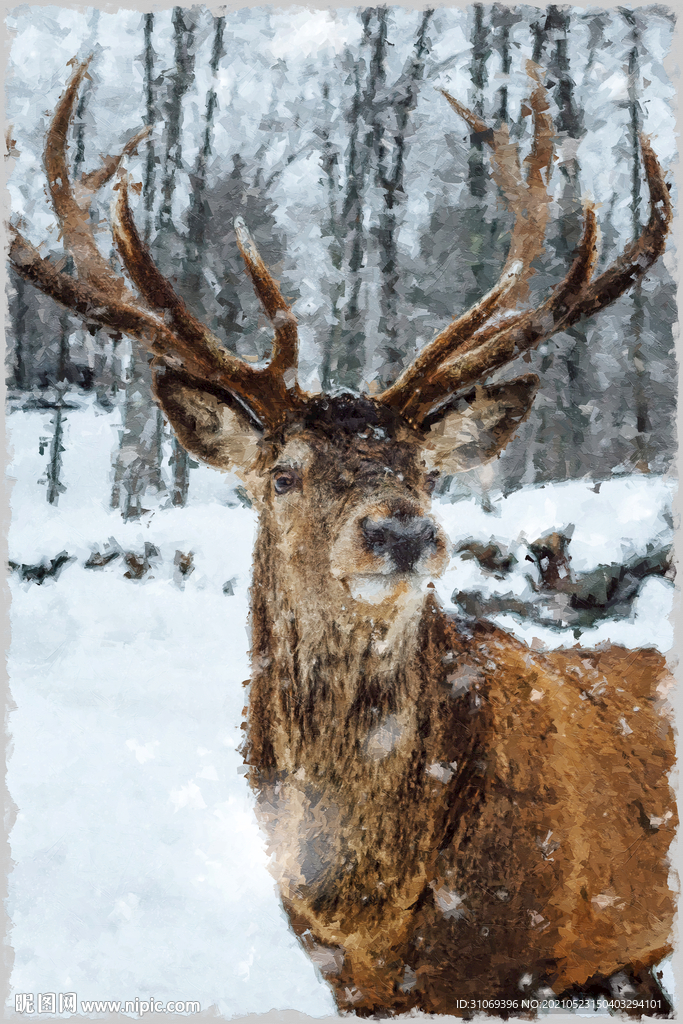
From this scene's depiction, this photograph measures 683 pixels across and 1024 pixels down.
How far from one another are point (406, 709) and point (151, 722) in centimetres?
57

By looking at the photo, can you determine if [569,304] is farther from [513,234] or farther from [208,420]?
[208,420]

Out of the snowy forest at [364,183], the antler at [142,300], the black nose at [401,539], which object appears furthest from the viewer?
the snowy forest at [364,183]

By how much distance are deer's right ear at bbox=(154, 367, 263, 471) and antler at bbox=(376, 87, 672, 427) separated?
1.01ft

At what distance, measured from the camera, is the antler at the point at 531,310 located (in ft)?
4.49

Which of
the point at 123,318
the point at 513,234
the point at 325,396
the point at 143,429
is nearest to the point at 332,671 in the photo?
the point at 325,396

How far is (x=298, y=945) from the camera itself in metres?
1.25

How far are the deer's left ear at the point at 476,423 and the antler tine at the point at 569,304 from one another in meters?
0.03

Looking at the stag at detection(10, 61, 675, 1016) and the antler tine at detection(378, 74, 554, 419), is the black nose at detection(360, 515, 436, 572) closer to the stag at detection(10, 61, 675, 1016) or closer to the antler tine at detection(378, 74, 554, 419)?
the stag at detection(10, 61, 675, 1016)

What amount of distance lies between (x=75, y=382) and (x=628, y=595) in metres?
1.37

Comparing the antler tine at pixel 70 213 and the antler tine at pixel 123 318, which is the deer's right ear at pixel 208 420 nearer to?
the antler tine at pixel 123 318

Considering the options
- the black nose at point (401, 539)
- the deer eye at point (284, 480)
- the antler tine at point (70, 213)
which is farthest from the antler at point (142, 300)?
the black nose at point (401, 539)

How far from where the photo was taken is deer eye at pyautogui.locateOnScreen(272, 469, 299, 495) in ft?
4.20

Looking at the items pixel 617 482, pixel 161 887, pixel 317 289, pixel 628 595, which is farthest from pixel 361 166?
pixel 161 887

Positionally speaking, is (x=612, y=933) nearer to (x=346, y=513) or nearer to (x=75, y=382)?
(x=346, y=513)
